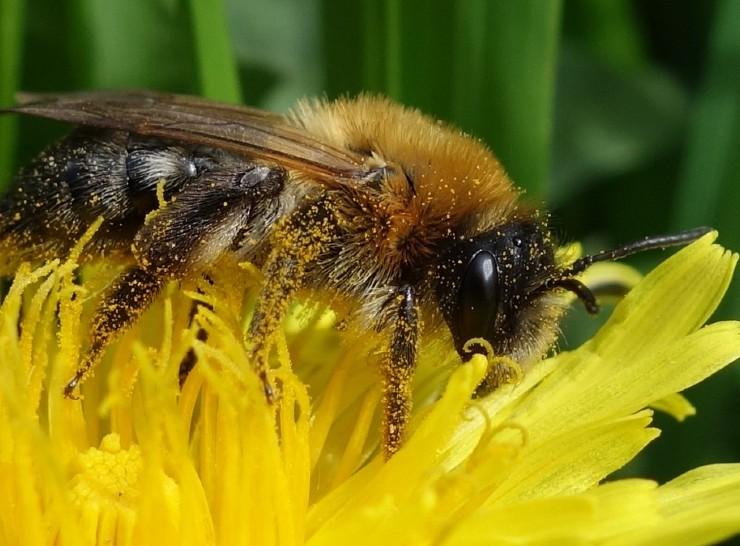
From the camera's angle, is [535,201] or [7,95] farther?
[7,95]

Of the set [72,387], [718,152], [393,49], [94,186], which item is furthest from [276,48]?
[72,387]

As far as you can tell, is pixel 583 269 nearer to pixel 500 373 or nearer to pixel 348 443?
pixel 500 373

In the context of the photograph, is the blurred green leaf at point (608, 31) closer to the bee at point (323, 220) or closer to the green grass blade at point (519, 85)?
the green grass blade at point (519, 85)

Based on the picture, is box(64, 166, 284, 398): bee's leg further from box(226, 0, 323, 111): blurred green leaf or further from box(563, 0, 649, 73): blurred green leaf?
box(563, 0, 649, 73): blurred green leaf

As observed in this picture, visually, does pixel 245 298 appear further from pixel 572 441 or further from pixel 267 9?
pixel 267 9

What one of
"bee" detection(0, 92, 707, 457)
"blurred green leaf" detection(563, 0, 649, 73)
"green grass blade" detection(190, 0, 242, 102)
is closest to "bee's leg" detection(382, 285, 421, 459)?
"bee" detection(0, 92, 707, 457)

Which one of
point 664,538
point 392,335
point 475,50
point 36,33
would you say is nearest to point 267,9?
point 36,33
